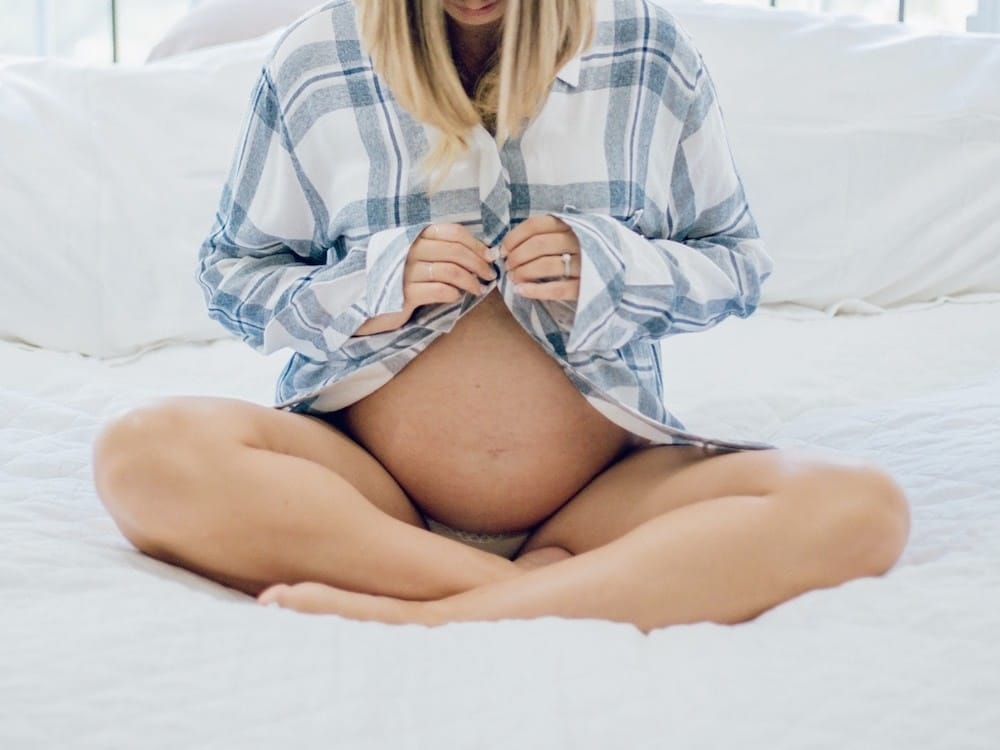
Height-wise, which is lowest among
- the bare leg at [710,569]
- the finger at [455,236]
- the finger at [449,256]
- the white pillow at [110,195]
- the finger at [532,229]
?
the white pillow at [110,195]

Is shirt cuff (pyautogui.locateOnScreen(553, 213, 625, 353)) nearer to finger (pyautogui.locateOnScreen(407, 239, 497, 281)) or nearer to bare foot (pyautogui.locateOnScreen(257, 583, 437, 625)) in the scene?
finger (pyautogui.locateOnScreen(407, 239, 497, 281))

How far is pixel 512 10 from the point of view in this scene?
1.03 meters

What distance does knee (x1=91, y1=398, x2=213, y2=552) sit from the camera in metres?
0.89

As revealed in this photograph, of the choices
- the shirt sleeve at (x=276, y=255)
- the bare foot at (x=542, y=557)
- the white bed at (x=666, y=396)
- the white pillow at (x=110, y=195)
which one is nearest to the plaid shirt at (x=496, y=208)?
the shirt sleeve at (x=276, y=255)

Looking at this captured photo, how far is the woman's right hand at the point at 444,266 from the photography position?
3.17 feet

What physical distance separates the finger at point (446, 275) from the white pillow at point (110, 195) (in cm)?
76

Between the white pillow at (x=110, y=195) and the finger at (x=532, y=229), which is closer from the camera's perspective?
the finger at (x=532, y=229)

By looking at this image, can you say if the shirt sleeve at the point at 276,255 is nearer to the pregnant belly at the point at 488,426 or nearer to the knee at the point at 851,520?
the pregnant belly at the point at 488,426

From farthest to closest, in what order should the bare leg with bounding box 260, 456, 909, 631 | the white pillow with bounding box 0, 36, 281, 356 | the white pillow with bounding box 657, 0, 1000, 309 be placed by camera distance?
the white pillow with bounding box 657, 0, 1000, 309 < the white pillow with bounding box 0, 36, 281, 356 < the bare leg with bounding box 260, 456, 909, 631

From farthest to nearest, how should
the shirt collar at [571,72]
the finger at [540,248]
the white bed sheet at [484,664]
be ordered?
the shirt collar at [571,72] < the finger at [540,248] < the white bed sheet at [484,664]

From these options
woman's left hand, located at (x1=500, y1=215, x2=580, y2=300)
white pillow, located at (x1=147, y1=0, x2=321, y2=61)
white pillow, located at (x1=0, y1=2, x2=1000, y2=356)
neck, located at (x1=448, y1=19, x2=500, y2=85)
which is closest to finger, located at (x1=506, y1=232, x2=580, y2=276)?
woman's left hand, located at (x1=500, y1=215, x2=580, y2=300)

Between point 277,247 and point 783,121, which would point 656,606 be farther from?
point 783,121

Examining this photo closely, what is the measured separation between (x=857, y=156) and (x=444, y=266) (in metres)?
1.01

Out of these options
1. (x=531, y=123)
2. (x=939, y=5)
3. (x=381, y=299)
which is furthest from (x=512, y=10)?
(x=939, y=5)
